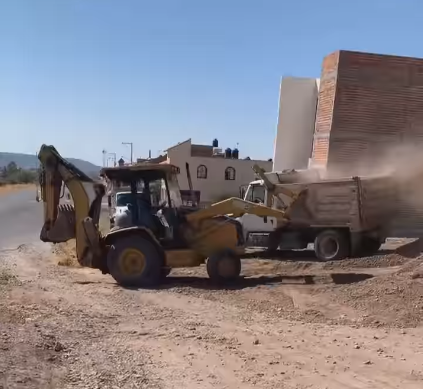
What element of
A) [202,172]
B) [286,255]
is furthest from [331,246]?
[202,172]

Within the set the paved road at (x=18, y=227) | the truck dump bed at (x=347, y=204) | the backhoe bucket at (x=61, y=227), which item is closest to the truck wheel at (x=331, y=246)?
the truck dump bed at (x=347, y=204)

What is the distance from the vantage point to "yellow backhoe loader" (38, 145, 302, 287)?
12.8m

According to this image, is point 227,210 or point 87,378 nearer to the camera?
point 87,378

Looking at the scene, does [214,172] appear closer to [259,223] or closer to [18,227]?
[18,227]

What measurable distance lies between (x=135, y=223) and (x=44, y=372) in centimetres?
686

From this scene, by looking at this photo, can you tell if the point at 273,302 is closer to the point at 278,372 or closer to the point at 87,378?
the point at 278,372

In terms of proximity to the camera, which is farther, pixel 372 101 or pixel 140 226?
pixel 372 101

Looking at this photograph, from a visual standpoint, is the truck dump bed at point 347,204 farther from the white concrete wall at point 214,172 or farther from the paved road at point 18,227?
the white concrete wall at point 214,172

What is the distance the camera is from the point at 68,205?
13.3 meters

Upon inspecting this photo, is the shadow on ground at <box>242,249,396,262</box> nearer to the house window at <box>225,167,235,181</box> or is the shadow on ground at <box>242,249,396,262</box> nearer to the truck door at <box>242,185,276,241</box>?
the truck door at <box>242,185,276,241</box>

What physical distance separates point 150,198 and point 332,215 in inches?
230

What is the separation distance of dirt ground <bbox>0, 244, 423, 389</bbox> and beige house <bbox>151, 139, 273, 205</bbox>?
3101 cm

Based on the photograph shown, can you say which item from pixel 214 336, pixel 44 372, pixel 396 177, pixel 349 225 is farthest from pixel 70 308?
pixel 396 177

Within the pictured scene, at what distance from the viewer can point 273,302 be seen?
10805 millimetres
